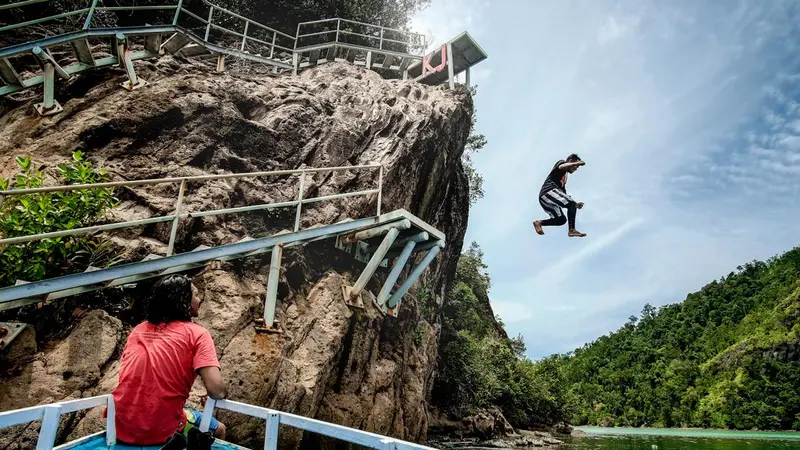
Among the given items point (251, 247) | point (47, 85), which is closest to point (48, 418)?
point (251, 247)

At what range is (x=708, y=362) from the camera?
277ft

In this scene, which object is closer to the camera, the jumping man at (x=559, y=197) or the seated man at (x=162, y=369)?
the seated man at (x=162, y=369)

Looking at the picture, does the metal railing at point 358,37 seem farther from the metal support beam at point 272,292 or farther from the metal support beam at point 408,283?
the metal support beam at point 272,292

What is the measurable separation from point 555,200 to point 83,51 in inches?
430

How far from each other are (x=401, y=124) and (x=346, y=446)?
30.3 ft

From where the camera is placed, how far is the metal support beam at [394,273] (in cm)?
946

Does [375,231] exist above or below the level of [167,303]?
above

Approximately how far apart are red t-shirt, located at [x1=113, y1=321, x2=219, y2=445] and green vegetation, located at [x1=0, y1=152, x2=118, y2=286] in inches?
132

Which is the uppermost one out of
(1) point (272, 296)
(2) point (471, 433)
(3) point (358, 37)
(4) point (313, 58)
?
(3) point (358, 37)

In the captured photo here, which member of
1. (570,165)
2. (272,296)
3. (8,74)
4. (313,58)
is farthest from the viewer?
(313,58)

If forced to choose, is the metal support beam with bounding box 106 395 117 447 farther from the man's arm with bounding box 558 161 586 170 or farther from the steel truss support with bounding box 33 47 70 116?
the steel truss support with bounding box 33 47 70 116

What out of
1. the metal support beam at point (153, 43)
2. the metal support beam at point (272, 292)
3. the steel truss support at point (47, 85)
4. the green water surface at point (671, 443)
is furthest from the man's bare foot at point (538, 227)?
the green water surface at point (671, 443)

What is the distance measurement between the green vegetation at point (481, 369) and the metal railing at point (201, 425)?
17.5 m

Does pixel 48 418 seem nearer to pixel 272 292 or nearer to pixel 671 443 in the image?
pixel 272 292
